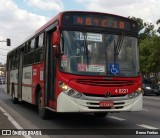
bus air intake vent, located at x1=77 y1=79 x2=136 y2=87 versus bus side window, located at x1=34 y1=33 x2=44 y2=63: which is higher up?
bus side window, located at x1=34 y1=33 x2=44 y2=63

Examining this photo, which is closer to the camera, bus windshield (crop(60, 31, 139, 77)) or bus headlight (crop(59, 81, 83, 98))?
bus headlight (crop(59, 81, 83, 98))

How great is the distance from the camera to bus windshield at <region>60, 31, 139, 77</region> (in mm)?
10906

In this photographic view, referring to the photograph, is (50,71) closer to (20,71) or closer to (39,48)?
(39,48)

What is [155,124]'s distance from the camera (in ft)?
39.6

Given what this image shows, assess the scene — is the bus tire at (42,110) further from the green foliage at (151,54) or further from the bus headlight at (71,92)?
the green foliage at (151,54)

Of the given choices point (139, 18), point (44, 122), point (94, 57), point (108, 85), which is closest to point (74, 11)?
point (94, 57)

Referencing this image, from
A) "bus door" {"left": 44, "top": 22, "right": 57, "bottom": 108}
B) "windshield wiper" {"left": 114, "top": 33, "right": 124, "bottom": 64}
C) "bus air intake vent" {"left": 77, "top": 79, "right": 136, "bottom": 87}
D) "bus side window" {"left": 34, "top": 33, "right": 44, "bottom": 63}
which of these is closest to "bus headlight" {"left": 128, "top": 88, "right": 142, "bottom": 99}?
"bus air intake vent" {"left": 77, "top": 79, "right": 136, "bottom": 87}

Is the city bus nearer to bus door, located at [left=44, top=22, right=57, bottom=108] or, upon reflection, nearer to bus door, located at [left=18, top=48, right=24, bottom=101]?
bus door, located at [left=44, top=22, right=57, bottom=108]

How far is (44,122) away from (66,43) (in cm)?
292

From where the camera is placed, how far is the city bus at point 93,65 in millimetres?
10773

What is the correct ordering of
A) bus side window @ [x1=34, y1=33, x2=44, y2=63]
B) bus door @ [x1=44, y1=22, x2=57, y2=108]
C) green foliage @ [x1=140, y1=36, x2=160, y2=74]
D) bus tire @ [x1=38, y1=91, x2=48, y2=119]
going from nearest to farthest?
bus door @ [x1=44, y1=22, x2=57, y2=108]
bus tire @ [x1=38, y1=91, x2=48, y2=119]
bus side window @ [x1=34, y1=33, x2=44, y2=63]
green foliage @ [x1=140, y1=36, x2=160, y2=74]

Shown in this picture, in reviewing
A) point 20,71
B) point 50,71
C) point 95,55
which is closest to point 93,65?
point 95,55

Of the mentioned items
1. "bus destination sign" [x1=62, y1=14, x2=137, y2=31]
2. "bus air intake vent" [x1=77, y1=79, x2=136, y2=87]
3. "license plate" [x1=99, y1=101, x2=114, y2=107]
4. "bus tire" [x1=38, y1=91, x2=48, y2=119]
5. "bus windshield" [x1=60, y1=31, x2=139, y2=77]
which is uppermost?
"bus destination sign" [x1=62, y1=14, x2=137, y2=31]

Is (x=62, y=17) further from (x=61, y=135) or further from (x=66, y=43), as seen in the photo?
(x=61, y=135)
